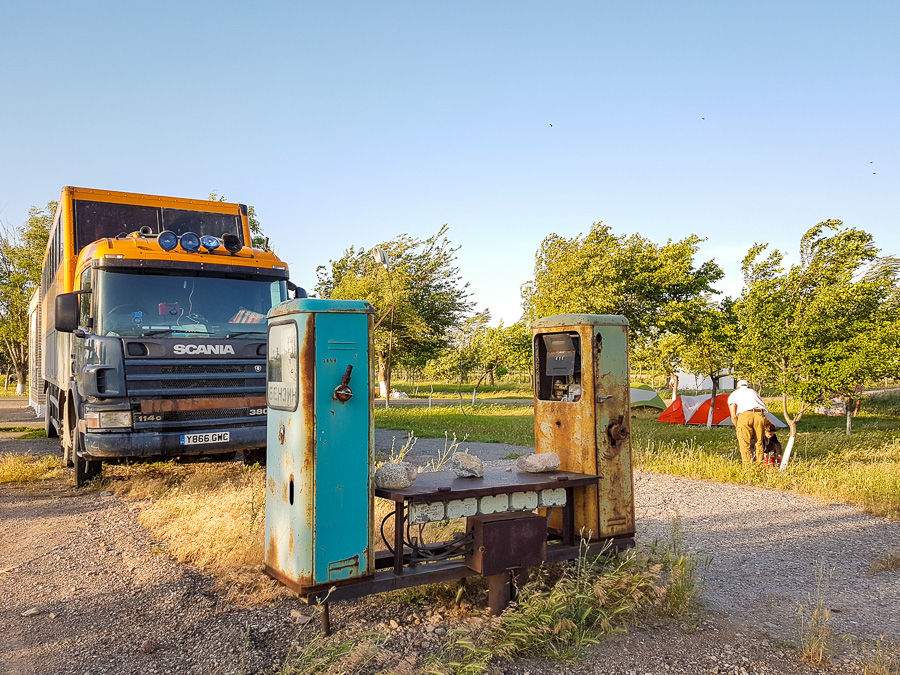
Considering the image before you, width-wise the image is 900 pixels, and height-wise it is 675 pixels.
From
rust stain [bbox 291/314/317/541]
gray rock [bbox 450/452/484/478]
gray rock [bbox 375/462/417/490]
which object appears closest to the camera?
rust stain [bbox 291/314/317/541]

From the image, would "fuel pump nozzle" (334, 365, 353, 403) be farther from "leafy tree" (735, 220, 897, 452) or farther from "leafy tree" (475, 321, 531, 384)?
"leafy tree" (475, 321, 531, 384)

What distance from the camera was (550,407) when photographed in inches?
200

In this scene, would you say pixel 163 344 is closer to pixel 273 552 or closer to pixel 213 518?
pixel 213 518

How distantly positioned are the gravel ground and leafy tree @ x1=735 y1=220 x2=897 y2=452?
352 cm

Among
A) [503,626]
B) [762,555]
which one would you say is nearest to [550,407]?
[503,626]

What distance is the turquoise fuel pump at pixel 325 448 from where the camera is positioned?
3.55 meters

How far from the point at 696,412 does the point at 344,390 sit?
19.8 meters

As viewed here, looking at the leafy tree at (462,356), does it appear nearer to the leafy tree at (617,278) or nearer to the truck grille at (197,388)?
the leafy tree at (617,278)

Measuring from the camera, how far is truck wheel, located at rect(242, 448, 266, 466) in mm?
9188

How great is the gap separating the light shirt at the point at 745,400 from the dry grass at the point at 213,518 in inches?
292

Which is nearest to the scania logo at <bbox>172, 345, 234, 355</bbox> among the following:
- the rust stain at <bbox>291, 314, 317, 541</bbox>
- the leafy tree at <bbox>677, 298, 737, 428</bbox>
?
the rust stain at <bbox>291, 314, 317, 541</bbox>

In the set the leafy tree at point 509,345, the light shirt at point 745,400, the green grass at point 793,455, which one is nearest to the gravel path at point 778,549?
the green grass at point 793,455

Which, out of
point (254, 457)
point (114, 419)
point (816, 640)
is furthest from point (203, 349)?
point (816, 640)

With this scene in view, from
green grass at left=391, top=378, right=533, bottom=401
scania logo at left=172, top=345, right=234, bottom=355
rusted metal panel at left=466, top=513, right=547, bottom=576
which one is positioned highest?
scania logo at left=172, top=345, right=234, bottom=355
